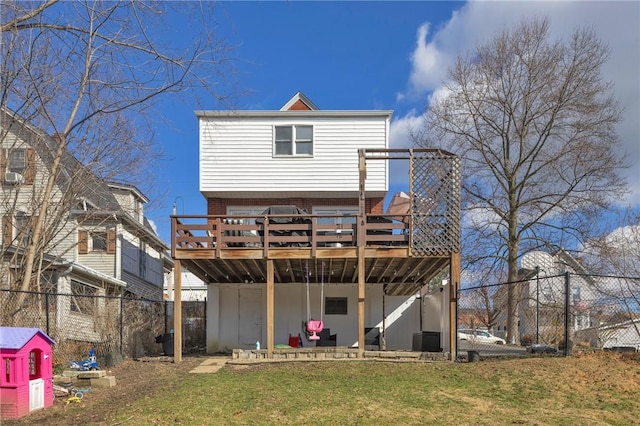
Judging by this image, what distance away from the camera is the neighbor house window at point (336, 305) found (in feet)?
55.6

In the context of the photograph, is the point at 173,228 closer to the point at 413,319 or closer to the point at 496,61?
the point at 413,319

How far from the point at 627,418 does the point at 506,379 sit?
7.38ft

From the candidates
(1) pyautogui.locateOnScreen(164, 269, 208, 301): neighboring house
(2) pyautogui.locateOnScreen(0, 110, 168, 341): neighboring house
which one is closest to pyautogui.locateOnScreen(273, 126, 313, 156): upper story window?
(2) pyautogui.locateOnScreen(0, 110, 168, 341): neighboring house

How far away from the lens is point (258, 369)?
10.6 meters

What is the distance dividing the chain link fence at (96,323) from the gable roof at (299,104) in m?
7.85

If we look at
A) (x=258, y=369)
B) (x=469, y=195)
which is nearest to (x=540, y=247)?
(x=469, y=195)

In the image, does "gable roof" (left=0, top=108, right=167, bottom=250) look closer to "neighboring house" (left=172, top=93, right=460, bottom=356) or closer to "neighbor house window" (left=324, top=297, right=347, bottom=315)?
"neighboring house" (left=172, top=93, right=460, bottom=356)

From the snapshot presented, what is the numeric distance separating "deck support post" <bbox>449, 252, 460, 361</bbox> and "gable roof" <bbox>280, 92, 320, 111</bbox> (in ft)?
28.6

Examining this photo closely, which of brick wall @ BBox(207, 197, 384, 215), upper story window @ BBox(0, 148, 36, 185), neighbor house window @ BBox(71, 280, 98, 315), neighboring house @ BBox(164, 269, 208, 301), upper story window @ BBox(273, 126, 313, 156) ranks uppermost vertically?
upper story window @ BBox(273, 126, 313, 156)

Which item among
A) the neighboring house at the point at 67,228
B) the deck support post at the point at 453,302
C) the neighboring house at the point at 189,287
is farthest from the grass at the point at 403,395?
the neighboring house at the point at 189,287

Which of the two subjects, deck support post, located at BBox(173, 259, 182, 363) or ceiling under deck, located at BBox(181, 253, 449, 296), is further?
ceiling under deck, located at BBox(181, 253, 449, 296)

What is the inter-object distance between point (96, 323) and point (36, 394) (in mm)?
6138

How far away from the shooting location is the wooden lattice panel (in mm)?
12117

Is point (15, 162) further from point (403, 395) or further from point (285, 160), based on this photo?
point (403, 395)
